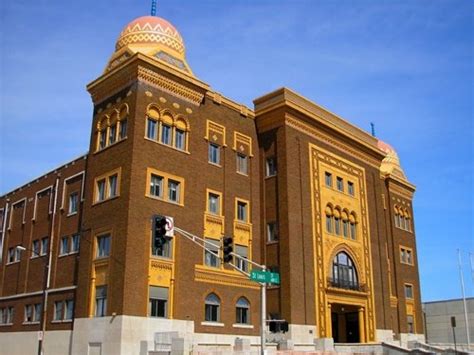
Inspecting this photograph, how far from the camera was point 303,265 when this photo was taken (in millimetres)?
44812

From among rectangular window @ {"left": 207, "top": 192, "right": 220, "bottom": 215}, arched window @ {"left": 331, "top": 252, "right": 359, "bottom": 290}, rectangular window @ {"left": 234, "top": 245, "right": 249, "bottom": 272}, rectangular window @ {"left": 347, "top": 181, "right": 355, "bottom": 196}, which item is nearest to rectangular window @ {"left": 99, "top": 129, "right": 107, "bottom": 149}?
rectangular window @ {"left": 207, "top": 192, "right": 220, "bottom": 215}

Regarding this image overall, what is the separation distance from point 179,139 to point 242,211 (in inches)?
335

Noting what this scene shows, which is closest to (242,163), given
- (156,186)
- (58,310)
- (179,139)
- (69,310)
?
(179,139)

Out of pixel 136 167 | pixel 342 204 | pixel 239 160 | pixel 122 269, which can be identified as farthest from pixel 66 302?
pixel 342 204

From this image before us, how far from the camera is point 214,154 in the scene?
4462 centimetres

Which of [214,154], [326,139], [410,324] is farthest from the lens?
[410,324]

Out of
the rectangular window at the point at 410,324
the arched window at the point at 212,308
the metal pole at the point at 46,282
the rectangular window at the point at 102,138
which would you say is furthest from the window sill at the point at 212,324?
the rectangular window at the point at 410,324

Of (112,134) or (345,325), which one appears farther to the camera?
(345,325)

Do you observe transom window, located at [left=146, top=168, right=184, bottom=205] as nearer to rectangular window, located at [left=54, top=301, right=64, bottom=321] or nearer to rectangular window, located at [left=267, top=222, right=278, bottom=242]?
rectangular window, located at [left=267, top=222, right=278, bottom=242]

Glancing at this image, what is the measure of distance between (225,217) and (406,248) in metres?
30.1

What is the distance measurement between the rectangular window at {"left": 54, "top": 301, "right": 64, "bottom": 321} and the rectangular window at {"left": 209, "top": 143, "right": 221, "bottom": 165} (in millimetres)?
15407

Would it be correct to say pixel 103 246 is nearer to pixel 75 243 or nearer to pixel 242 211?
pixel 75 243

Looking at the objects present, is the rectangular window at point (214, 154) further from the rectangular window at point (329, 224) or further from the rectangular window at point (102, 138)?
the rectangular window at point (329, 224)

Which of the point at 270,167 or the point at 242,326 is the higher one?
the point at 270,167
